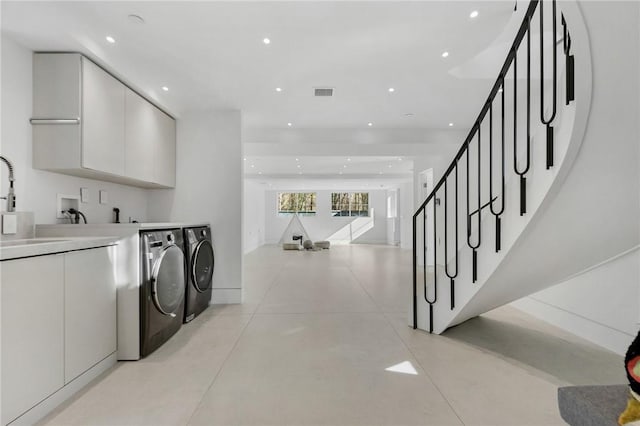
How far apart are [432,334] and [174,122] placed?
393cm

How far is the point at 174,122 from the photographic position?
392 cm

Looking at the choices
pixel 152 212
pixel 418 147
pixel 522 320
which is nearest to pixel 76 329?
pixel 152 212

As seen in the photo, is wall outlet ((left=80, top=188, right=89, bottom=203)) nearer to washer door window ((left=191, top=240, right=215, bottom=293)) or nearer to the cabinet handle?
the cabinet handle

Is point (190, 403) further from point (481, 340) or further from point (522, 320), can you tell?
point (522, 320)

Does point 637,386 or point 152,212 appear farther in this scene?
point 152,212

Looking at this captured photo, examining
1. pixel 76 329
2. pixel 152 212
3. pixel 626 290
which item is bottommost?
pixel 76 329

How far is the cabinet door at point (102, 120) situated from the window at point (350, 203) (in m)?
12.1

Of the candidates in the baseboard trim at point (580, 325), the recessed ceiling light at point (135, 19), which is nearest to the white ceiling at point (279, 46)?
the recessed ceiling light at point (135, 19)

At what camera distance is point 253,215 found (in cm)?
1180

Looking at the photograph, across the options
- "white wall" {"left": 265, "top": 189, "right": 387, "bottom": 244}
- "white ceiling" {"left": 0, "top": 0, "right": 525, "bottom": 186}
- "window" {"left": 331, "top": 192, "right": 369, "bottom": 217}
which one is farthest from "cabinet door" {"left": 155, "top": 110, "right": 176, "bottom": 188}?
"window" {"left": 331, "top": 192, "right": 369, "bottom": 217}

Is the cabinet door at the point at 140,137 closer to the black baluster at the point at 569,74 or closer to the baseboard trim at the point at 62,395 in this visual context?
the baseboard trim at the point at 62,395

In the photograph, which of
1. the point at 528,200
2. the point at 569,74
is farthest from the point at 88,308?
the point at 569,74

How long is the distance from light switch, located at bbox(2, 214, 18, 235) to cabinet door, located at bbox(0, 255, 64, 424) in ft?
2.29

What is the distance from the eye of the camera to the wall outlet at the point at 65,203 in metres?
2.57
